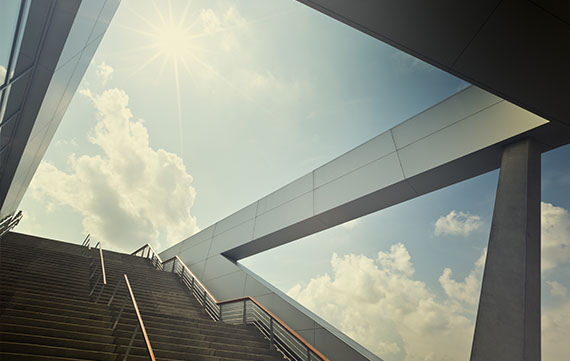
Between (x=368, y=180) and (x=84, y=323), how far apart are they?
6.53 m

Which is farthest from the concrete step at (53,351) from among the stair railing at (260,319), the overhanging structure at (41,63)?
the overhanging structure at (41,63)

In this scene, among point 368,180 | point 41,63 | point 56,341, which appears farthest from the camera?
point 368,180

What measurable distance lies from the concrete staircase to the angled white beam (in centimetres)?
160

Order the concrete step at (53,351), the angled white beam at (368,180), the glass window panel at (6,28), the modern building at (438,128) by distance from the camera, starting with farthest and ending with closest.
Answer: the angled white beam at (368,180)
the concrete step at (53,351)
the glass window panel at (6,28)
the modern building at (438,128)

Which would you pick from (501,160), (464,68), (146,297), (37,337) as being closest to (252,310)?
(146,297)

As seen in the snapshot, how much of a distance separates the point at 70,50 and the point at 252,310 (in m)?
7.26

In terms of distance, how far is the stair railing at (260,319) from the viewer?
5.99m

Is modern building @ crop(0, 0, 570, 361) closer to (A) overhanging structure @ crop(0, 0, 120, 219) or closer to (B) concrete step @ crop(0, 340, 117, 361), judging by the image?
(A) overhanging structure @ crop(0, 0, 120, 219)

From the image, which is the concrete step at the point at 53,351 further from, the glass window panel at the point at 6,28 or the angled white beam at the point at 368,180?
the angled white beam at the point at 368,180

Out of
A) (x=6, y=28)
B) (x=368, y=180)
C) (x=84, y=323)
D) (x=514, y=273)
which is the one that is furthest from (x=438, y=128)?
(x=84, y=323)

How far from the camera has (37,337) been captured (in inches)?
163

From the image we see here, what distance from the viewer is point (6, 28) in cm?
379

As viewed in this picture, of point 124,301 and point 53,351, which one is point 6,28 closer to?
point 53,351

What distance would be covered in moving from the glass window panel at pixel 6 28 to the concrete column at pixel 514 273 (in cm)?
712
